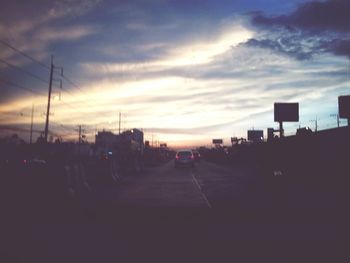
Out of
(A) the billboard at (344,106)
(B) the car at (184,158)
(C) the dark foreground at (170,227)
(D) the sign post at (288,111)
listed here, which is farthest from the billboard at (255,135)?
(C) the dark foreground at (170,227)

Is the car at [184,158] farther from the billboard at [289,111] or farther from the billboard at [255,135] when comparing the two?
the billboard at [255,135]

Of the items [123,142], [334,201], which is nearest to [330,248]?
[334,201]

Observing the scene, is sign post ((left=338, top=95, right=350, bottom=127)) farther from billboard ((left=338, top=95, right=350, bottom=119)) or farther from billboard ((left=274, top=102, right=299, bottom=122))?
billboard ((left=274, top=102, right=299, bottom=122))

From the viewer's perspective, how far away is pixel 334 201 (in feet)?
49.6

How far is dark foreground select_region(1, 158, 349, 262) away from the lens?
7207 millimetres

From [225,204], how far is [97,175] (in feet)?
49.7

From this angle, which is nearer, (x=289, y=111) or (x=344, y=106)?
(x=344, y=106)

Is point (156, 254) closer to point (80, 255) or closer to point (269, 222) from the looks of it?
point (80, 255)

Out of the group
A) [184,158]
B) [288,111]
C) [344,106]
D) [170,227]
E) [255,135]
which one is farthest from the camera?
[255,135]

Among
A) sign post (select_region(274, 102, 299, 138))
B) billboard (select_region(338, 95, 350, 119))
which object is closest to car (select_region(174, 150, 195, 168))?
sign post (select_region(274, 102, 299, 138))

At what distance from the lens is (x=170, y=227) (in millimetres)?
9797

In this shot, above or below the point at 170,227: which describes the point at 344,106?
above

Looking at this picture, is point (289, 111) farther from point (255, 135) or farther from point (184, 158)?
point (255, 135)

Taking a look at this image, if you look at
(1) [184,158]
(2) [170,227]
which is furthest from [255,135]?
(2) [170,227]
